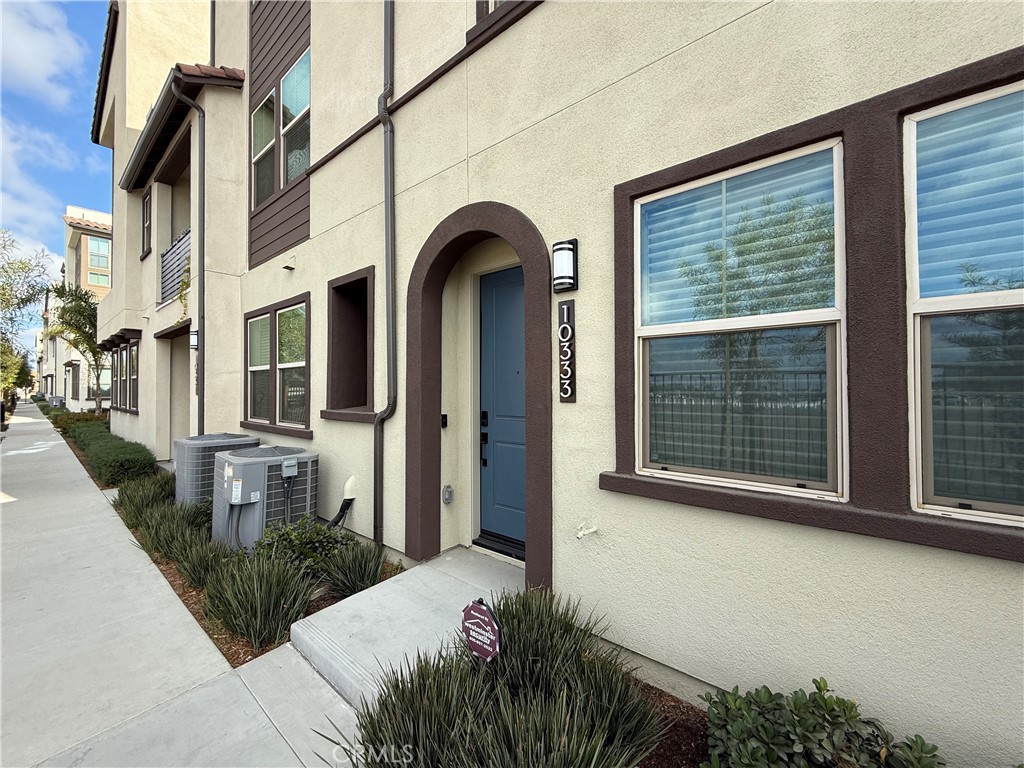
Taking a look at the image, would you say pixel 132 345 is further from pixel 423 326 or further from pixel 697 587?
pixel 697 587

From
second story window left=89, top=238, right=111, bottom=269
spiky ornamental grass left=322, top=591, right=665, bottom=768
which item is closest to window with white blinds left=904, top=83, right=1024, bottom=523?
spiky ornamental grass left=322, top=591, right=665, bottom=768

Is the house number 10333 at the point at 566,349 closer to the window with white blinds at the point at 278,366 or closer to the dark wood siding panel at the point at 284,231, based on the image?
the window with white blinds at the point at 278,366

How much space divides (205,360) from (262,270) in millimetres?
1689

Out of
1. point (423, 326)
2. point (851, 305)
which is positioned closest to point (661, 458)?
point (851, 305)

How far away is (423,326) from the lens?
13.3ft

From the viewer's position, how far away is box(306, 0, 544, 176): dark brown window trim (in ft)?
10.9

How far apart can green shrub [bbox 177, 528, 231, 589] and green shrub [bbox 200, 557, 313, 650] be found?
1.79ft

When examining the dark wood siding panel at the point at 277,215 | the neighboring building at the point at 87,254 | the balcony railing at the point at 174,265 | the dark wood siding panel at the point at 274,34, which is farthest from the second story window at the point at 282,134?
the neighboring building at the point at 87,254

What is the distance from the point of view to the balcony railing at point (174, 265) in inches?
324

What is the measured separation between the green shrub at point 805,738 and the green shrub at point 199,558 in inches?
155

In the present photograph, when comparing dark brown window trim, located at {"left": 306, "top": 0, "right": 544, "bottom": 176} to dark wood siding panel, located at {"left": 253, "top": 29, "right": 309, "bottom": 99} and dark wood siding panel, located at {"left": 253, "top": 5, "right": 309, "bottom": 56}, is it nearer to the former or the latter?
dark wood siding panel, located at {"left": 253, "top": 29, "right": 309, "bottom": 99}

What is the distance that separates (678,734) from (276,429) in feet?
18.5

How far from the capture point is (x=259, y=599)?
321 cm

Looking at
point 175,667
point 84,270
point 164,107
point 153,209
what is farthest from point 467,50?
point 84,270
